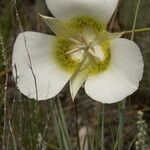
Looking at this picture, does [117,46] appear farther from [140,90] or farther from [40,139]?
[140,90]

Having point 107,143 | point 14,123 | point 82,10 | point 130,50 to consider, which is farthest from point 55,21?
point 107,143

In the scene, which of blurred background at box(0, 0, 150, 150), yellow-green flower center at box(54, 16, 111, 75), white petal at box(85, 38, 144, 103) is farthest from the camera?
blurred background at box(0, 0, 150, 150)

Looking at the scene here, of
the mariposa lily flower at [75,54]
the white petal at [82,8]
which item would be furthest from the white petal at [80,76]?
the white petal at [82,8]

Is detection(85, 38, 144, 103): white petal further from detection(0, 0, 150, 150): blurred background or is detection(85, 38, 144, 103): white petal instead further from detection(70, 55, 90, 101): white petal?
detection(0, 0, 150, 150): blurred background

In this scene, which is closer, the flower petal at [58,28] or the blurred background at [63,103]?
the flower petal at [58,28]

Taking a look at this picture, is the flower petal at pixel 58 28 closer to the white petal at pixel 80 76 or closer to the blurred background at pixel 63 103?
the white petal at pixel 80 76

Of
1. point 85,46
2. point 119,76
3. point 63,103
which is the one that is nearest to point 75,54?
point 85,46

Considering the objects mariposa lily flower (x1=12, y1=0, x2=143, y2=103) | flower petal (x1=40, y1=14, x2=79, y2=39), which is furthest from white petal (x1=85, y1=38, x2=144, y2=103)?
flower petal (x1=40, y1=14, x2=79, y2=39)
